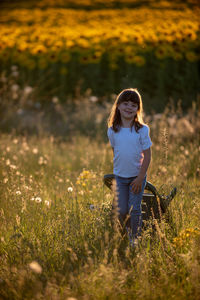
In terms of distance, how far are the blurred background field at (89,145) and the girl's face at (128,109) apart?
0.26 meters

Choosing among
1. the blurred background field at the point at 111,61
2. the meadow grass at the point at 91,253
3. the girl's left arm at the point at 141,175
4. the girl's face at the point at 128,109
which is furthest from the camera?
the blurred background field at the point at 111,61

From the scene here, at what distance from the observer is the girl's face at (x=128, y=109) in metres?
2.60

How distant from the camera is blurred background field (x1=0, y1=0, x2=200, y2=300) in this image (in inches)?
81.7

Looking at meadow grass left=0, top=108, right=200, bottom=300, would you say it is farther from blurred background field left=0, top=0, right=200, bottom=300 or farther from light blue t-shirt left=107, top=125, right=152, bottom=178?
light blue t-shirt left=107, top=125, right=152, bottom=178

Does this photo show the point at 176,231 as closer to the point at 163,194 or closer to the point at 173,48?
the point at 163,194

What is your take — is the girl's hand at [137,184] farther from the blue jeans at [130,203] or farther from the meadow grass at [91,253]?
the meadow grass at [91,253]

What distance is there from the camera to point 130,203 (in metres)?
2.56

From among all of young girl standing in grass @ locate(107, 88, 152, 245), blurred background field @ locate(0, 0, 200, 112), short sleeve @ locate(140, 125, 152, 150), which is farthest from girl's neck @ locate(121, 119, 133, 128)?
blurred background field @ locate(0, 0, 200, 112)

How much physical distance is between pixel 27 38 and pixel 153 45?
327 cm

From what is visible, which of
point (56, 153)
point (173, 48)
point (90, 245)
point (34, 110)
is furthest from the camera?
point (173, 48)

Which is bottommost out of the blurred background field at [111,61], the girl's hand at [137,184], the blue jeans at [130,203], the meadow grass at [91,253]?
the meadow grass at [91,253]

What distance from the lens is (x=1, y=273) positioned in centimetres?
217

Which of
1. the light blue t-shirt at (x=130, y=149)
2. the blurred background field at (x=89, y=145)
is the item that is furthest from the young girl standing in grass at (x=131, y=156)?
the blurred background field at (x=89, y=145)

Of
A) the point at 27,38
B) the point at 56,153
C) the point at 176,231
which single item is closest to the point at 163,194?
the point at 176,231
